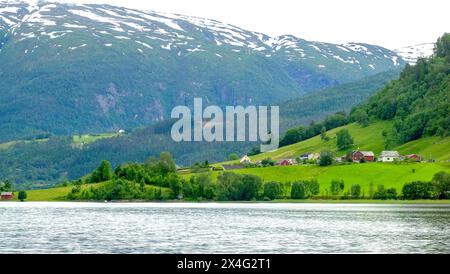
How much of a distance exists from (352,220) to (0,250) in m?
57.1

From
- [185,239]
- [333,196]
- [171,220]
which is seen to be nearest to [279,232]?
[185,239]

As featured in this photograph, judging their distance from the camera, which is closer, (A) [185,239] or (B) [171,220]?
(A) [185,239]

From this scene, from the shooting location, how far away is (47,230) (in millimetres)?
94000

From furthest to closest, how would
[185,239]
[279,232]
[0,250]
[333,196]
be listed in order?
1. [333,196]
2. [279,232]
3. [185,239]
4. [0,250]

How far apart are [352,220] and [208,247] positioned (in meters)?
46.3

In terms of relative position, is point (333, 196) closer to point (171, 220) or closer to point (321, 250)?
point (171, 220)
